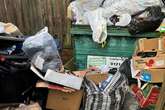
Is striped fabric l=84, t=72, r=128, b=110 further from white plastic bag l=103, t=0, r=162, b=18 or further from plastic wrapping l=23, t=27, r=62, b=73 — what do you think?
white plastic bag l=103, t=0, r=162, b=18

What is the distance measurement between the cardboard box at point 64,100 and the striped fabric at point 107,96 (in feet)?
0.36

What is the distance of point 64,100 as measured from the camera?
4.18m

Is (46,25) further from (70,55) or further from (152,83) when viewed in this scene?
(152,83)

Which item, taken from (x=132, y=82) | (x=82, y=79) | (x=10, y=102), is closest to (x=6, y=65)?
(x=10, y=102)

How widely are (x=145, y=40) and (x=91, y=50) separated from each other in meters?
0.75

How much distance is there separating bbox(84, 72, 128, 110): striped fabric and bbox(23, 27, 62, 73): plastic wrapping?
50cm

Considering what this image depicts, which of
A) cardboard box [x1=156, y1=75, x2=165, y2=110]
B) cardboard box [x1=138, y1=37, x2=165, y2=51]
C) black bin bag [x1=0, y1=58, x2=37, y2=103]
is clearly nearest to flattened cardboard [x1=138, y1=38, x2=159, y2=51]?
cardboard box [x1=138, y1=37, x2=165, y2=51]

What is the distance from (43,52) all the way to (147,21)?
50.1 inches

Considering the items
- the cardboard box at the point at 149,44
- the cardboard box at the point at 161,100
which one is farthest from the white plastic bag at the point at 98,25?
the cardboard box at the point at 161,100

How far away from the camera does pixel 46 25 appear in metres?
5.46

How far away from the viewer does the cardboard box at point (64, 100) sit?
163 inches

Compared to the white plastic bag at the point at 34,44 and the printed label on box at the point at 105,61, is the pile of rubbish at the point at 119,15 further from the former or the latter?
the white plastic bag at the point at 34,44

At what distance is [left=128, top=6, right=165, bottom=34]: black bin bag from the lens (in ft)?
14.8

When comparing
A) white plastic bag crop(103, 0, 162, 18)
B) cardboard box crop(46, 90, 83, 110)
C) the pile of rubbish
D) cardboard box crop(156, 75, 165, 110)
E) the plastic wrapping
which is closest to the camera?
cardboard box crop(156, 75, 165, 110)
